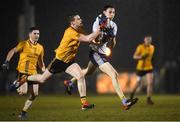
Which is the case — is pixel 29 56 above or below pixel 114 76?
above

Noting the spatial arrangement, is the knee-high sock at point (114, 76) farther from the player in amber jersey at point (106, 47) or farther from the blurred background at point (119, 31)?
the blurred background at point (119, 31)

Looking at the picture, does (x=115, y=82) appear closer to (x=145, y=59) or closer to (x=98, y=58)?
(x=98, y=58)

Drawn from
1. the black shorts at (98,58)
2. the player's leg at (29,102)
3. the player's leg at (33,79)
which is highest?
the black shorts at (98,58)

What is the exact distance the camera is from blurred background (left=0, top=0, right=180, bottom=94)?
3010 cm

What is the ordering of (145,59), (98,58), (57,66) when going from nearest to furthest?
(57,66) < (98,58) < (145,59)

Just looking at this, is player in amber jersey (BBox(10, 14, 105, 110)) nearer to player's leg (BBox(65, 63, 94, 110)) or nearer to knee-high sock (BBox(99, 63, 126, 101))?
player's leg (BBox(65, 63, 94, 110))

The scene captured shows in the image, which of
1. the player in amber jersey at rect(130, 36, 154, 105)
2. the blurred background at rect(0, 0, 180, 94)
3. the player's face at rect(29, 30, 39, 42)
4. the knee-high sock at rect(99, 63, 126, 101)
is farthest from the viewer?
the blurred background at rect(0, 0, 180, 94)

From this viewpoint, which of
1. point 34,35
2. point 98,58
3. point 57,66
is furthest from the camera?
point 34,35

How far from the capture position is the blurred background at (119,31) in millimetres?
30097

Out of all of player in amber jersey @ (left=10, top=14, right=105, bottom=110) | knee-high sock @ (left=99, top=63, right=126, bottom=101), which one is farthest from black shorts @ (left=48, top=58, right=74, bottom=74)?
knee-high sock @ (left=99, top=63, right=126, bottom=101)

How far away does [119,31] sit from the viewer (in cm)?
3528

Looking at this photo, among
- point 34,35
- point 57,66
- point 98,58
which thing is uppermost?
point 34,35

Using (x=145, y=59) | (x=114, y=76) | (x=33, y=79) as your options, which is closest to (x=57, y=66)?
(x=33, y=79)

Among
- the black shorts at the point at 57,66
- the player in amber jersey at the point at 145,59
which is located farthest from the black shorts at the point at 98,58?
the player in amber jersey at the point at 145,59
